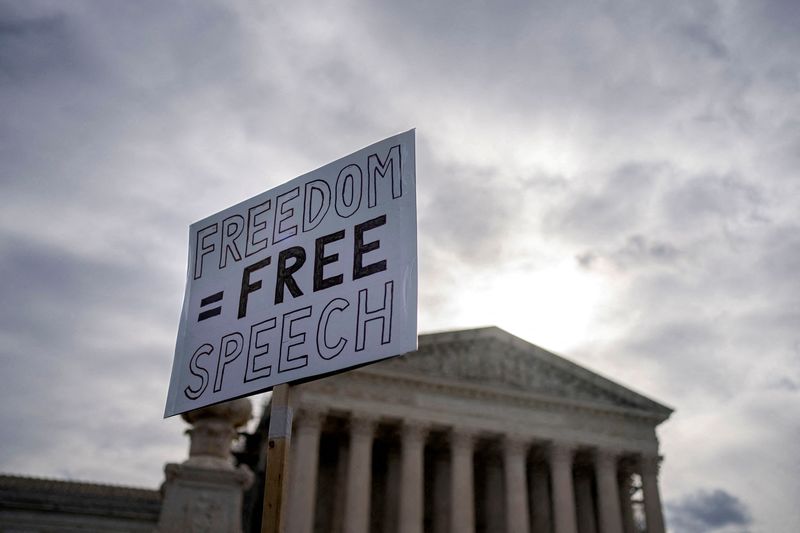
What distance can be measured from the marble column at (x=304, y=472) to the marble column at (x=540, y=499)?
13.8 m

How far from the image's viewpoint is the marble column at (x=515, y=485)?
3831 centimetres

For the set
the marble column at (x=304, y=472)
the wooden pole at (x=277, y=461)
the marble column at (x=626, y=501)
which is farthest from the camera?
the marble column at (x=626, y=501)

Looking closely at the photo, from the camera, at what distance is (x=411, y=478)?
123ft

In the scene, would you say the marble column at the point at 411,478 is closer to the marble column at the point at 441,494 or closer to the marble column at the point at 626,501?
the marble column at the point at 441,494

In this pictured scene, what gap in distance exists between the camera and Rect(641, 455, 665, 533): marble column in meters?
41.2

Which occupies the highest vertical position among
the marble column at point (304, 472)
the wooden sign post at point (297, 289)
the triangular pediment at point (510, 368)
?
the triangular pediment at point (510, 368)

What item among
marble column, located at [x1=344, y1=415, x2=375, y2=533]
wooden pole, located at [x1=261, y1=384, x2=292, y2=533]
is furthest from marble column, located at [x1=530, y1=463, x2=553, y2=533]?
wooden pole, located at [x1=261, y1=384, x2=292, y2=533]

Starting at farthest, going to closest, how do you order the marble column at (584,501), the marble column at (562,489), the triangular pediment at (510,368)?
the marble column at (584,501) → the triangular pediment at (510,368) → the marble column at (562,489)

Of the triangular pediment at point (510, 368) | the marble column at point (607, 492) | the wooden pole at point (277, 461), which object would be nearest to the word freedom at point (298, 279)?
the wooden pole at point (277, 461)

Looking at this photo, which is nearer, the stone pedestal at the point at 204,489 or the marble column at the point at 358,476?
the stone pedestal at the point at 204,489

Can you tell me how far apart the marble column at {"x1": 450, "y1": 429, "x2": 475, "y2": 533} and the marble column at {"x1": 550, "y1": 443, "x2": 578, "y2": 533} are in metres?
4.39

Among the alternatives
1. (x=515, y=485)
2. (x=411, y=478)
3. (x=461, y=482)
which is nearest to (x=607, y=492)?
(x=515, y=485)

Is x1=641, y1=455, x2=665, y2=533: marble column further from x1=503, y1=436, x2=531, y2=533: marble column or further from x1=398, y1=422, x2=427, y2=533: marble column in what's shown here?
x1=398, y1=422, x2=427, y2=533: marble column

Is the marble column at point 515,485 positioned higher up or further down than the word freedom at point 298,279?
higher up
